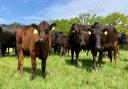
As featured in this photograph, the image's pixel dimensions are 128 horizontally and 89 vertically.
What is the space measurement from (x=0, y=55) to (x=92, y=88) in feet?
42.3

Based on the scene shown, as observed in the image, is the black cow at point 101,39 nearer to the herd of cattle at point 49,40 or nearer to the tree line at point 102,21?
the herd of cattle at point 49,40

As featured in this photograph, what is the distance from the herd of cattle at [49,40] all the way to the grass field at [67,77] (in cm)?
60

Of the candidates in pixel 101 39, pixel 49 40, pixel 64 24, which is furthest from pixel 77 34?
pixel 64 24

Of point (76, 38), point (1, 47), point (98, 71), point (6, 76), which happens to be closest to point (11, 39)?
point (1, 47)

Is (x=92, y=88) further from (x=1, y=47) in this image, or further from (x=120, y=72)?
(x=1, y=47)

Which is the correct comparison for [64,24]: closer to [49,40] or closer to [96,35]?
[96,35]

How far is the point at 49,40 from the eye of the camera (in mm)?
13039

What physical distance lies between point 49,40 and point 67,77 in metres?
1.71

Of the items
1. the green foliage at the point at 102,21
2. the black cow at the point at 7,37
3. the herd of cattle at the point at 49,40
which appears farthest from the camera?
the green foliage at the point at 102,21

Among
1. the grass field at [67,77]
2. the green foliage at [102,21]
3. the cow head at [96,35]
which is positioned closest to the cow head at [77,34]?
the grass field at [67,77]

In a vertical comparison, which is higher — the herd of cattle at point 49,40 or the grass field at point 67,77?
the herd of cattle at point 49,40

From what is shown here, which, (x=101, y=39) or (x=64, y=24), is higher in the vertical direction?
(x=64, y=24)

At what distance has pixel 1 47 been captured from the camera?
22531 mm

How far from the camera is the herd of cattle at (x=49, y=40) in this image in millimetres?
12633
